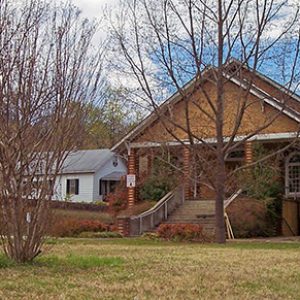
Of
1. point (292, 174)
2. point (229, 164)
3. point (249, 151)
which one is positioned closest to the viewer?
point (249, 151)

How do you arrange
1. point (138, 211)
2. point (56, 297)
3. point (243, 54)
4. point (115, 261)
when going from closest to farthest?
point (56, 297), point (115, 261), point (243, 54), point (138, 211)

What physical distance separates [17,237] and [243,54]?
13.1 m

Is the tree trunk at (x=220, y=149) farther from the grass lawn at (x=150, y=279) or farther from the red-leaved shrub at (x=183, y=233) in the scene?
the grass lawn at (x=150, y=279)

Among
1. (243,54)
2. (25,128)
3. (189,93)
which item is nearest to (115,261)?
(25,128)

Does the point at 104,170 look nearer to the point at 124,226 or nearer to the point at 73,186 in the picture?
the point at 73,186

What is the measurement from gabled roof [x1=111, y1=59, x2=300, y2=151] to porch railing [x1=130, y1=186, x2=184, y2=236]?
138 inches

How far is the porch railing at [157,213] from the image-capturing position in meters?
30.1

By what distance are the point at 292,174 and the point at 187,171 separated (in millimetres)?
6215

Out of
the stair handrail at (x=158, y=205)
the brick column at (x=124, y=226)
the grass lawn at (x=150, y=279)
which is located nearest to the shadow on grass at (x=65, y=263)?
the grass lawn at (x=150, y=279)

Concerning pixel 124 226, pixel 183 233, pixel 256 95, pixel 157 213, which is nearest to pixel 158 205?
pixel 157 213

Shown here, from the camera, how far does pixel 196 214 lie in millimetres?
31562

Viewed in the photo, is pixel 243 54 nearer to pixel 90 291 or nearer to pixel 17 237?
pixel 17 237

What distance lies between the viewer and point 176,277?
35.1ft

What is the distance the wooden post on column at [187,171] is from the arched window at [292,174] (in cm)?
461
